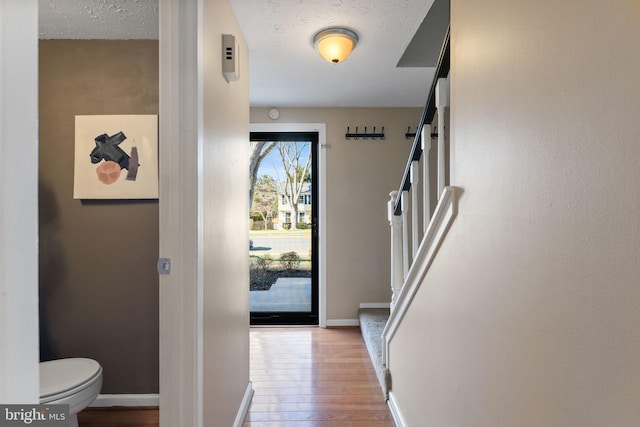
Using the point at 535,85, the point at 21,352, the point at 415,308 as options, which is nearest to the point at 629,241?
the point at 535,85

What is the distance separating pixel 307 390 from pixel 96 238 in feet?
5.60

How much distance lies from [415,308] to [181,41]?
1472 millimetres

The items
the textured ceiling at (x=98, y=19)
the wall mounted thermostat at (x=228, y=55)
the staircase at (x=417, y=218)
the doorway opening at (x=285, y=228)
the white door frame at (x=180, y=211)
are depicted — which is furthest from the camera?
the doorway opening at (x=285, y=228)

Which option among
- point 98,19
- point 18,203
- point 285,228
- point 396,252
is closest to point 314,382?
point 396,252

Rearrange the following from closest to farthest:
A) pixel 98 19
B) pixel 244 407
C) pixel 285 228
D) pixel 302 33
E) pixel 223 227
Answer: pixel 223 227
pixel 98 19
pixel 244 407
pixel 302 33
pixel 285 228

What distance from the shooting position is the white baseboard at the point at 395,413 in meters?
1.72

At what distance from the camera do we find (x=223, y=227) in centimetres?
159

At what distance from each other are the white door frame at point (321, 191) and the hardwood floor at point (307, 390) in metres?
0.46

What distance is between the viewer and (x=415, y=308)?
1.52m

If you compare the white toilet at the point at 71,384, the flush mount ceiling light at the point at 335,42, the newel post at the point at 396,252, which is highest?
the flush mount ceiling light at the point at 335,42

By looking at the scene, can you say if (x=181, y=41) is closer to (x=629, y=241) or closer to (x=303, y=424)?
(x=629, y=241)

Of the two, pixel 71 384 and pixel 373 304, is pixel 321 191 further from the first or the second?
pixel 71 384

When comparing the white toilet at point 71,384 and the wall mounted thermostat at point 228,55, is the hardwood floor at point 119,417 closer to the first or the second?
the white toilet at point 71,384

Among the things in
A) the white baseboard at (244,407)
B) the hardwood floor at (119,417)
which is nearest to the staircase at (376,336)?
the white baseboard at (244,407)
